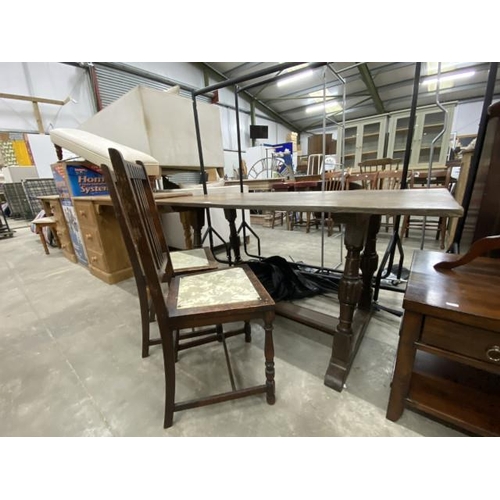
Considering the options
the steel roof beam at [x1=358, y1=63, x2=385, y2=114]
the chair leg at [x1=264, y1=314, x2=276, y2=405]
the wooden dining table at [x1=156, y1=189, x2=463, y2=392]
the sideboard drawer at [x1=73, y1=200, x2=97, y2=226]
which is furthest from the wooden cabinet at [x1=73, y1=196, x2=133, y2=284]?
the steel roof beam at [x1=358, y1=63, x2=385, y2=114]

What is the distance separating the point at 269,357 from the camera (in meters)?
0.92

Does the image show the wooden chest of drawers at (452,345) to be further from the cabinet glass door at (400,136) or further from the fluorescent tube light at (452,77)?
the fluorescent tube light at (452,77)

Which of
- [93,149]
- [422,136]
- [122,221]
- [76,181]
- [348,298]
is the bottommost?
[348,298]

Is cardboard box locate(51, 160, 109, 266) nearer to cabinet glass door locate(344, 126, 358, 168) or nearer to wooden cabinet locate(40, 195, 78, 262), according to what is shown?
wooden cabinet locate(40, 195, 78, 262)

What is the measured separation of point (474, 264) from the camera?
Result: 903 mm

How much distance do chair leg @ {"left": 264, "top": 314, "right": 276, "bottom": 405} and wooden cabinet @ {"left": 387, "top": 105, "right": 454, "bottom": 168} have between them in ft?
19.5

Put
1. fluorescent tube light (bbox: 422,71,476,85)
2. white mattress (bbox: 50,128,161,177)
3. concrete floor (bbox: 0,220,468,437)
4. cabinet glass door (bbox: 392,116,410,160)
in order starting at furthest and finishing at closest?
1. fluorescent tube light (bbox: 422,71,476,85)
2. cabinet glass door (bbox: 392,116,410,160)
3. white mattress (bbox: 50,128,161,177)
4. concrete floor (bbox: 0,220,468,437)

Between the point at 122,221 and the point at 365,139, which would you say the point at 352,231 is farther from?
the point at 365,139

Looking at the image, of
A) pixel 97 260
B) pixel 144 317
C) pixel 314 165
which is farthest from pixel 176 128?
pixel 314 165

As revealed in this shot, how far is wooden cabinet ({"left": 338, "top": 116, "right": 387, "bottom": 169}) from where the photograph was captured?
6129 mm

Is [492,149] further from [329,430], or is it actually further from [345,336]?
[329,430]

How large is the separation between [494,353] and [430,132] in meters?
6.68
